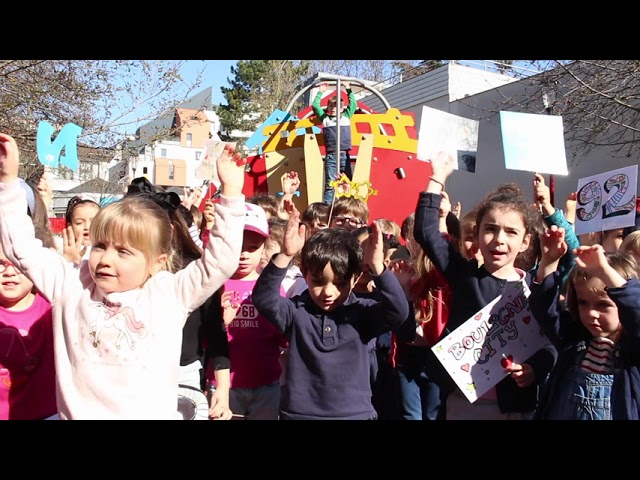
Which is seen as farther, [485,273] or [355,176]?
[355,176]

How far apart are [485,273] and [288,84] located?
2836 centimetres

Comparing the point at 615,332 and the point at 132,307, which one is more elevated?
the point at 132,307

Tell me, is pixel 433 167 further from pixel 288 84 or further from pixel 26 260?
pixel 288 84

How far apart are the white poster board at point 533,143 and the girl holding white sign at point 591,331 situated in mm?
682

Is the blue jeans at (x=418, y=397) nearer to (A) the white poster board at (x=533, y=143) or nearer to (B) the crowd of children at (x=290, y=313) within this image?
(B) the crowd of children at (x=290, y=313)

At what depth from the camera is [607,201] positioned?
10.4ft

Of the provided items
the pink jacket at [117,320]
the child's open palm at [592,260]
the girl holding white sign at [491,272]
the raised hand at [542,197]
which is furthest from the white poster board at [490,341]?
the pink jacket at [117,320]

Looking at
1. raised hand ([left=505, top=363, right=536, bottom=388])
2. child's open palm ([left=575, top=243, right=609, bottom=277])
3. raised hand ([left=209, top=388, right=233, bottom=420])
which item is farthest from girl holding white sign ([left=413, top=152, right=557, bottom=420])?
raised hand ([left=209, top=388, right=233, bottom=420])

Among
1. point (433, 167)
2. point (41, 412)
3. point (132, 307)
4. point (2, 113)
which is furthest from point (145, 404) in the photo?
point (2, 113)

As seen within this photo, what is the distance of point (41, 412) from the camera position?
2.39 metres

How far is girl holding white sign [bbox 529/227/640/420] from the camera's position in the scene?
2205 millimetres

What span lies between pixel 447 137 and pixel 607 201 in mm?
906

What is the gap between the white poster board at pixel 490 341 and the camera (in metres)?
2.71

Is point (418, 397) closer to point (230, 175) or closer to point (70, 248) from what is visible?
point (230, 175)
